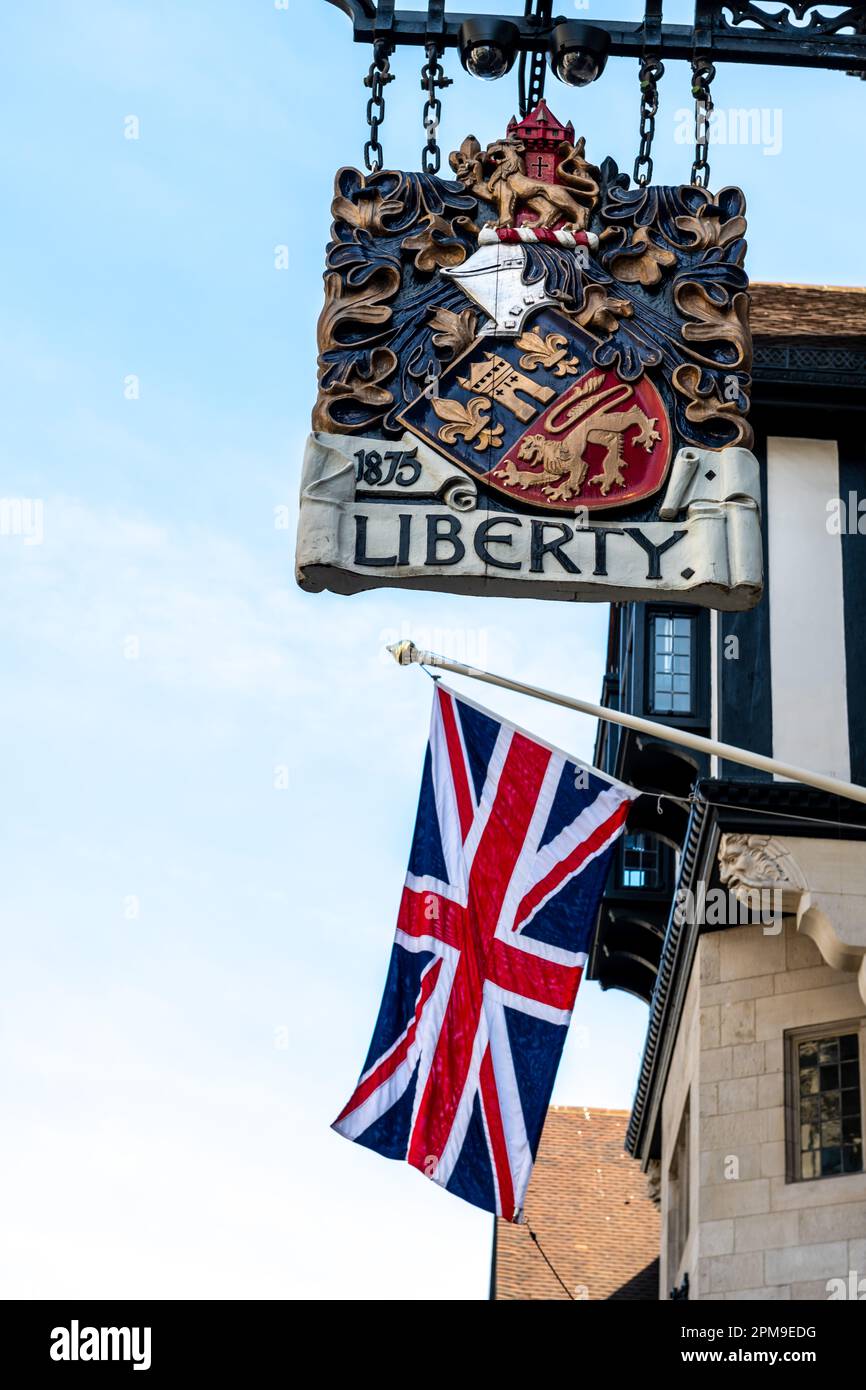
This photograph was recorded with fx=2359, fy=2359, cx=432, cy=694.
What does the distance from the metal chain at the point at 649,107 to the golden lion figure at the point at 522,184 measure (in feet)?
0.94

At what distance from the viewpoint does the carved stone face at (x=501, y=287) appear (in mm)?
13867

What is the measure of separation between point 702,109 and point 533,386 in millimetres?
2067

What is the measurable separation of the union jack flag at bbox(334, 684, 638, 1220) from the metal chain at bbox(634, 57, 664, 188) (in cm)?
341

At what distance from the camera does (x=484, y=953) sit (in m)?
14.3

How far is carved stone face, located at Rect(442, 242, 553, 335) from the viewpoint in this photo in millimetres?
13867

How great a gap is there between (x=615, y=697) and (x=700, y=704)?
20.3 ft

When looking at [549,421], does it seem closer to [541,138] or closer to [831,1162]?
[541,138]

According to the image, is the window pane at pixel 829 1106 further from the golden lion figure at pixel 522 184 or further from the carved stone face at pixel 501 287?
the golden lion figure at pixel 522 184

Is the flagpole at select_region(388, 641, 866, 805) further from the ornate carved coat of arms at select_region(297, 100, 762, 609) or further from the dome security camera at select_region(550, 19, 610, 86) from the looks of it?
the dome security camera at select_region(550, 19, 610, 86)

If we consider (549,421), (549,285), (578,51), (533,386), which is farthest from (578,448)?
(578,51)
